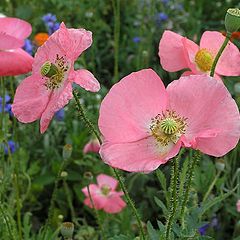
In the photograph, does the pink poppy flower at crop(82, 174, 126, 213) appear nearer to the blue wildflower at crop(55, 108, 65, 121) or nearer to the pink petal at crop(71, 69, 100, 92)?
the blue wildflower at crop(55, 108, 65, 121)

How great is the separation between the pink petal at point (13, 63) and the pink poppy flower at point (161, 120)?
0.34 meters

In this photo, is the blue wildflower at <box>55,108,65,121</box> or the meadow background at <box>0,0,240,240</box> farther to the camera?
the blue wildflower at <box>55,108,65,121</box>

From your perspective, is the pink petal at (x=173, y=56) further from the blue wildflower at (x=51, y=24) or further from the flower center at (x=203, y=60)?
the blue wildflower at (x=51, y=24)

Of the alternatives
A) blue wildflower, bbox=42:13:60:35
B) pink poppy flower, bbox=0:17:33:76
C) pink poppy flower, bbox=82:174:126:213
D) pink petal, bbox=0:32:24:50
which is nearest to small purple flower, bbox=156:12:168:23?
blue wildflower, bbox=42:13:60:35

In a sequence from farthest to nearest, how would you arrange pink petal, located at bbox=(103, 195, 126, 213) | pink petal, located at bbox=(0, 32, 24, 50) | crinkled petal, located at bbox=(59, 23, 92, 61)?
pink petal, located at bbox=(103, 195, 126, 213)
pink petal, located at bbox=(0, 32, 24, 50)
crinkled petal, located at bbox=(59, 23, 92, 61)

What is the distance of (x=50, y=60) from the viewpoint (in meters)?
1.30

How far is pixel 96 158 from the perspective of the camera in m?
2.58

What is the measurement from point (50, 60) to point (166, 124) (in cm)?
29

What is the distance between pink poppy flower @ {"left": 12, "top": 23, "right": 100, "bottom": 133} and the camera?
1168 mm

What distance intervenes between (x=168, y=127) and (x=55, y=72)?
0.25 meters

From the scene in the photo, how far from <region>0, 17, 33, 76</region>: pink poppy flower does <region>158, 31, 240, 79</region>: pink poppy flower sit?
303 millimetres

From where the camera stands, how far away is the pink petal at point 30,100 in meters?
1.25

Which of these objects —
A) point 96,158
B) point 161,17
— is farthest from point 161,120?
point 161,17

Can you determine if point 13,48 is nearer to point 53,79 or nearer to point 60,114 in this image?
point 53,79
